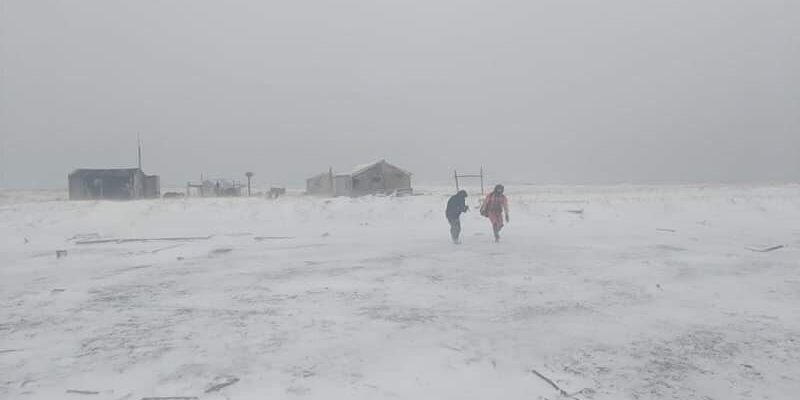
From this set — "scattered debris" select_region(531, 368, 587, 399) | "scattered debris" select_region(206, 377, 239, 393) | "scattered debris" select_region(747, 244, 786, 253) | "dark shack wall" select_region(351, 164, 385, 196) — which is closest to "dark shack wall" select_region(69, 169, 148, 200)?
"dark shack wall" select_region(351, 164, 385, 196)

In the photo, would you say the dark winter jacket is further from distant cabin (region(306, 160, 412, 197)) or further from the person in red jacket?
distant cabin (region(306, 160, 412, 197))

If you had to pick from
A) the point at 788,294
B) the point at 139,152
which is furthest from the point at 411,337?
the point at 139,152

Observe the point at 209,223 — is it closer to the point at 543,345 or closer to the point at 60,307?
the point at 60,307

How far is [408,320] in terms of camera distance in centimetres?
607

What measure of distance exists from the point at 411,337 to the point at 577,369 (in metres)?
1.83

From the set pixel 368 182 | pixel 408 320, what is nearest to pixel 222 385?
pixel 408 320

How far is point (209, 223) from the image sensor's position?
22484 millimetres

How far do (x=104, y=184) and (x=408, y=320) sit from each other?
38561 mm

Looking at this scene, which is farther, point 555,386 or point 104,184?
point 104,184

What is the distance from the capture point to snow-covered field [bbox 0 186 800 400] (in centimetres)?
420

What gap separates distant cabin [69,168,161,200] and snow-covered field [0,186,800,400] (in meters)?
23.8

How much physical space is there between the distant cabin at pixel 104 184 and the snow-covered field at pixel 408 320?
23.8 metres

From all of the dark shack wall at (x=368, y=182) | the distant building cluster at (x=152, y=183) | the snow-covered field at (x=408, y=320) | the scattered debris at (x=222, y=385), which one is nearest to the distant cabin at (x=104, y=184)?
the distant building cluster at (x=152, y=183)

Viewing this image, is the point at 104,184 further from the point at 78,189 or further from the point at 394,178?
the point at 394,178
